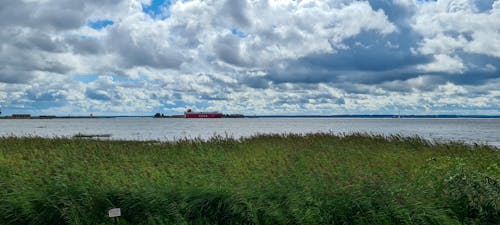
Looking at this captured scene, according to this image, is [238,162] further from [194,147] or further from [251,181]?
[194,147]

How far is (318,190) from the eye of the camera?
33.6 feet

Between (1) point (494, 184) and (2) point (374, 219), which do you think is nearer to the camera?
(2) point (374, 219)

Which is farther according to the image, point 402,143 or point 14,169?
point 402,143

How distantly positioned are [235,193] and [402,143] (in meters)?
19.8

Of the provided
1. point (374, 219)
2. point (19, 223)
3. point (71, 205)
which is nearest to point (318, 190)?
point (374, 219)

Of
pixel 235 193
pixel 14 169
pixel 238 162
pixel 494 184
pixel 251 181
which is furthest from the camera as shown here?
pixel 238 162

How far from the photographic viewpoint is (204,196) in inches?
376

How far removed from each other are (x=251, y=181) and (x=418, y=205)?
4.54 m

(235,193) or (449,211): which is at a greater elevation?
(235,193)

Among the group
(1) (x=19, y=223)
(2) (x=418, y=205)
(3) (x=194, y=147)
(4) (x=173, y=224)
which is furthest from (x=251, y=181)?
(3) (x=194, y=147)

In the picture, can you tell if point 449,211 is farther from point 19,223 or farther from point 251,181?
point 19,223

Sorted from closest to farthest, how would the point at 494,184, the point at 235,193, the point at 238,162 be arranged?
the point at 235,193
the point at 494,184
the point at 238,162

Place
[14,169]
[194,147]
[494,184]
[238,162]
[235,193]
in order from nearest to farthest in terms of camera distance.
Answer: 1. [235,193]
2. [494,184]
3. [14,169]
4. [238,162]
5. [194,147]

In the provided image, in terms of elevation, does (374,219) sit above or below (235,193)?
below
